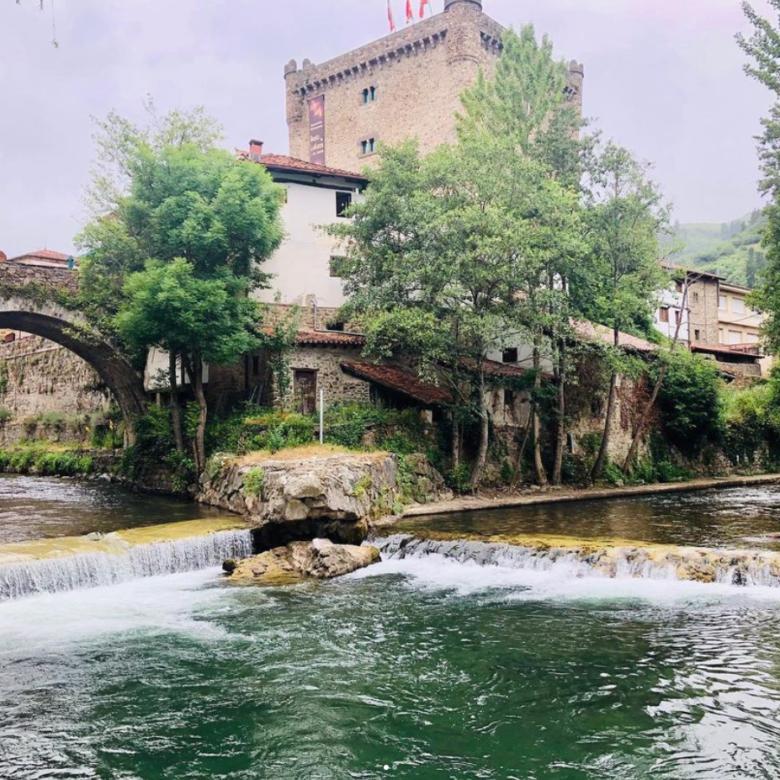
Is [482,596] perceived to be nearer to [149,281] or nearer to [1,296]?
[149,281]

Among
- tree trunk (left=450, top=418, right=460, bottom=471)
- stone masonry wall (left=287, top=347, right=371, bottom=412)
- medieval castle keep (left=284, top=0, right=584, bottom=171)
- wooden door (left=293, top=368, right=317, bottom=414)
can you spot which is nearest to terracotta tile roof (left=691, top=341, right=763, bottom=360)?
medieval castle keep (left=284, top=0, right=584, bottom=171)

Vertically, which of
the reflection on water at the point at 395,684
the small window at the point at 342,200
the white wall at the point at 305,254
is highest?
the small window at the point at 342,200

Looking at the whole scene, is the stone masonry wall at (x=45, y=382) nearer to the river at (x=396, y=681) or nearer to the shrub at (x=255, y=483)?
the shrub at (x=255, y=483)

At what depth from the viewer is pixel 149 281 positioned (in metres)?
23.9

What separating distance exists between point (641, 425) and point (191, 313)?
2055 cm

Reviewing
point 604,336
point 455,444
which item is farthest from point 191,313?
point 604,336

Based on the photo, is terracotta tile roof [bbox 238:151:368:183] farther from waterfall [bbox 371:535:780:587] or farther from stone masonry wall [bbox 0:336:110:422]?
waterfall [bbox 371:535:780:587]

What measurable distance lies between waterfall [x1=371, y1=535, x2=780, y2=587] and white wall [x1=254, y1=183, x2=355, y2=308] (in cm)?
1733

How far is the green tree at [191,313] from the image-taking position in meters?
24.0

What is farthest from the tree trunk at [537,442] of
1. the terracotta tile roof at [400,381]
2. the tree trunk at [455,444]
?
the tree trunk at [455,444]

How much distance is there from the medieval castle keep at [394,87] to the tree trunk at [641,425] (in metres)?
22.7

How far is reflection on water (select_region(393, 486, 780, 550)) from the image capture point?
18.1 metres

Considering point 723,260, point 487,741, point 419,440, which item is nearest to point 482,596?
point 487,741

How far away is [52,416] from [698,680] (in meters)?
39.5
